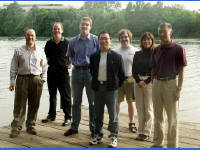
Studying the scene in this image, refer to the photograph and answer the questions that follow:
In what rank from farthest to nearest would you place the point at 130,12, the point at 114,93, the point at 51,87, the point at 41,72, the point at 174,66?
the point at 130,12
the point at 51,87
the point at 41,72
the point at 114,93
the point at 174,66

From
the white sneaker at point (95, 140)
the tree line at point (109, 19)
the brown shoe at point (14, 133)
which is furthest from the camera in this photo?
the tree line at point (109, 19)

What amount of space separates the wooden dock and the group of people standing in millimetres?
138

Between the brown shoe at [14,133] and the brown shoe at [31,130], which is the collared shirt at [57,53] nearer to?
the brown shoe at [31,130]

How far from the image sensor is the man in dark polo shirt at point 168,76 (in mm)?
3896

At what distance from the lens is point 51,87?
5.78 meters

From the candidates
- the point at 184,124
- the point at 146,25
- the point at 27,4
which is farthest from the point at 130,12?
the point at 27,4

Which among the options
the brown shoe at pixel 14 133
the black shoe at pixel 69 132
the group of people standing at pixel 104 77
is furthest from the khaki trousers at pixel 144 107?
the brown shoe at pixel 14 133

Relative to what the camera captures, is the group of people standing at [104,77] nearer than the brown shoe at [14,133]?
Yes

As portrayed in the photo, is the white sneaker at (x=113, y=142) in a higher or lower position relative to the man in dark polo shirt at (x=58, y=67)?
lower

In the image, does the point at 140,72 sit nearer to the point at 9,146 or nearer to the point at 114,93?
the point at 114,93

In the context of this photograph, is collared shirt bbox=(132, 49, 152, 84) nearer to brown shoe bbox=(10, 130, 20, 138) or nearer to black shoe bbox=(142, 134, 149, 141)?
black shoe bbox=(142, 134, 149, 141)

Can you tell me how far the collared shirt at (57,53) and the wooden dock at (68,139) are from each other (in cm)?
119

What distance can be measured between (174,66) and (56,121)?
2.89 m

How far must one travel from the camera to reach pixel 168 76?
13.0 ft
